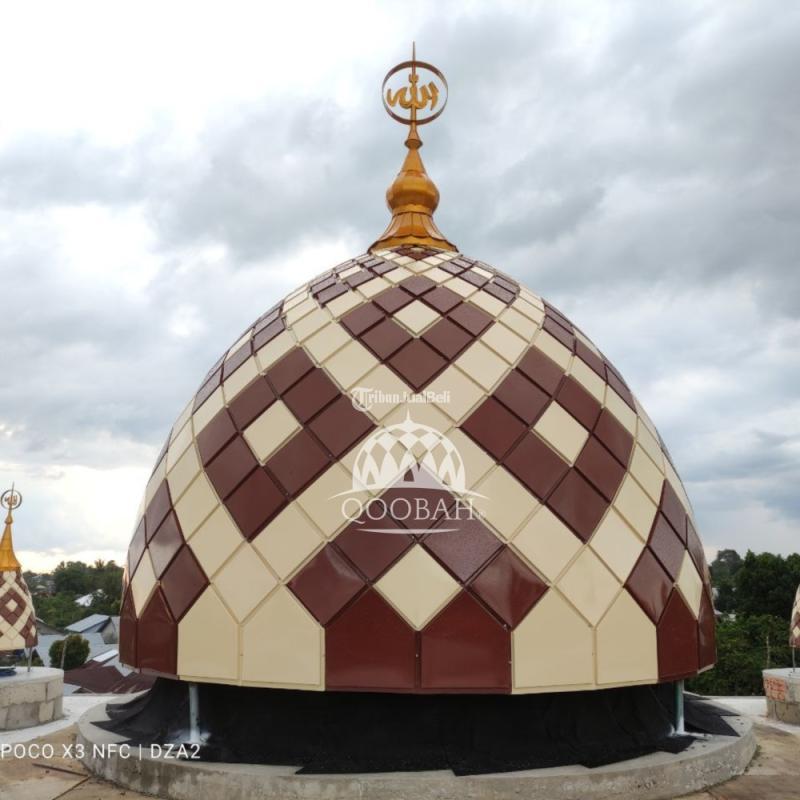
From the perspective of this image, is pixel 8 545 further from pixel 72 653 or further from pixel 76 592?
pixel 76 592

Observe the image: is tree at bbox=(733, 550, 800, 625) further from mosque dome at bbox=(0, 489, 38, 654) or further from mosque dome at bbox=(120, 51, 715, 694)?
mosque dome at bbox=(0, 489, 38, 654)

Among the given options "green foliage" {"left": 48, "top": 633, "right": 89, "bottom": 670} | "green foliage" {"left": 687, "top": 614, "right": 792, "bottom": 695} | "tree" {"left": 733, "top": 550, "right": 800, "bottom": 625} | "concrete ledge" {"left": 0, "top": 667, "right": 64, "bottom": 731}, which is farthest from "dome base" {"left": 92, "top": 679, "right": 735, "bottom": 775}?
"tree" {"left": 733, "top": 550, "right": 800, "bottom": 625}

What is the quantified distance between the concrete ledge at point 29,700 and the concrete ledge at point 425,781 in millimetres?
3054

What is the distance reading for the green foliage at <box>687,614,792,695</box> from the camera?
2067 cm

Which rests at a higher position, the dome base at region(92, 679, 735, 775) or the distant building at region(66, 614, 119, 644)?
the dome base at region(92, 679, 735, 775)

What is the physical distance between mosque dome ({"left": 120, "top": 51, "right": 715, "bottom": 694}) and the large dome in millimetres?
14

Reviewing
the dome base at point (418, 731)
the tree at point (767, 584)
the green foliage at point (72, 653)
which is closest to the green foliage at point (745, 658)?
the tree at point (767, 584)

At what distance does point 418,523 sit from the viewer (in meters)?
4.56

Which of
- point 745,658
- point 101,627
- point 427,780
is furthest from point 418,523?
point 101,627

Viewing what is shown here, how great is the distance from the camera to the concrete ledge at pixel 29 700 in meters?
7.28

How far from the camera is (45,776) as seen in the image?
5.07m

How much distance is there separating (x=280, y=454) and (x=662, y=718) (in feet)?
11.2

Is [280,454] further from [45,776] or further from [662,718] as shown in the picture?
[662,718]

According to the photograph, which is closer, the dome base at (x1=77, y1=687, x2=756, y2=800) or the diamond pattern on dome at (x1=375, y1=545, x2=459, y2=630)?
the dome base at (x1=77, y1=687, x2=756, y2=800)
